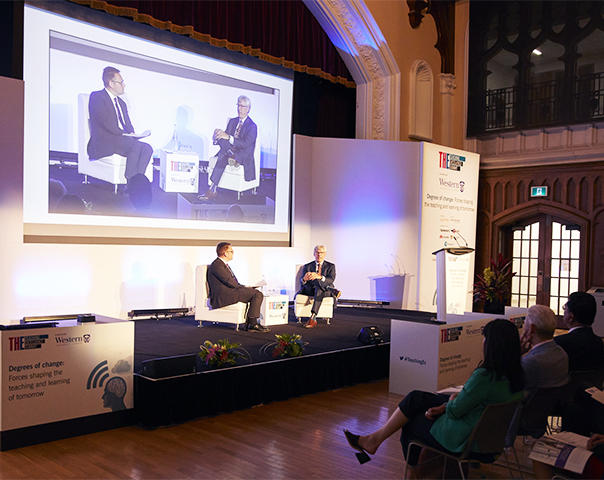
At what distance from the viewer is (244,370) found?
4.57m

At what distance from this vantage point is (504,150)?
10.6 metres

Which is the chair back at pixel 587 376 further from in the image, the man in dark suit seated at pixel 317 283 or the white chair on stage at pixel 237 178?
the white chair on stage at pixel 237 178

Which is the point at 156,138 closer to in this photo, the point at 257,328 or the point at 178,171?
the point at 178,171

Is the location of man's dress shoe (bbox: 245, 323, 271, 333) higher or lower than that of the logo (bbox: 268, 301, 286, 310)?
lower

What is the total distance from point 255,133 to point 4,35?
3644 mm

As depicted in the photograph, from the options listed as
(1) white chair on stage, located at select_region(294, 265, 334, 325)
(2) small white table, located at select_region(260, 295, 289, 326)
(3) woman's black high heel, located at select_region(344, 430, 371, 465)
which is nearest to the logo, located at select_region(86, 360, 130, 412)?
(3) woman's black high heel, located at select_region(344, 430, 371, 465)

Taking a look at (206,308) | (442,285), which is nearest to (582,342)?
(442,285)

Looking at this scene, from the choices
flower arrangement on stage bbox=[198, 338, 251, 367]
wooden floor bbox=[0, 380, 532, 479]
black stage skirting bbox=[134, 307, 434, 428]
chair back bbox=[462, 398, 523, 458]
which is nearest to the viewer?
chair back bbox=[462, 398, 523, 458]

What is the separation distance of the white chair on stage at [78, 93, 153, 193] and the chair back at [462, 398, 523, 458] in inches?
224

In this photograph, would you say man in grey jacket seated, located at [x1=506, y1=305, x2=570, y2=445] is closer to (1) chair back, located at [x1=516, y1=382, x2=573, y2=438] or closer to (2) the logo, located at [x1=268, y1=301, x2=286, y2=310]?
(1) chair back, located at [x1=516, y1=382, x2=573, y2=438]

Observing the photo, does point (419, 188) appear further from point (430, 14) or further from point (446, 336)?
point (446, 336)

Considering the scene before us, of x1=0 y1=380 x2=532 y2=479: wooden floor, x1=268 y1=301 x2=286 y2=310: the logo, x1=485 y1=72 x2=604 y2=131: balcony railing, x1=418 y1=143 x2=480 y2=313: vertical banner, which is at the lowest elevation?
x1=0 y1=380 x2=532 y2=479: wooden floor

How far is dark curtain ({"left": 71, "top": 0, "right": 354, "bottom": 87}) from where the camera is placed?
712 centimetres

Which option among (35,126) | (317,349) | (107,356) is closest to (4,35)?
(35,126)
